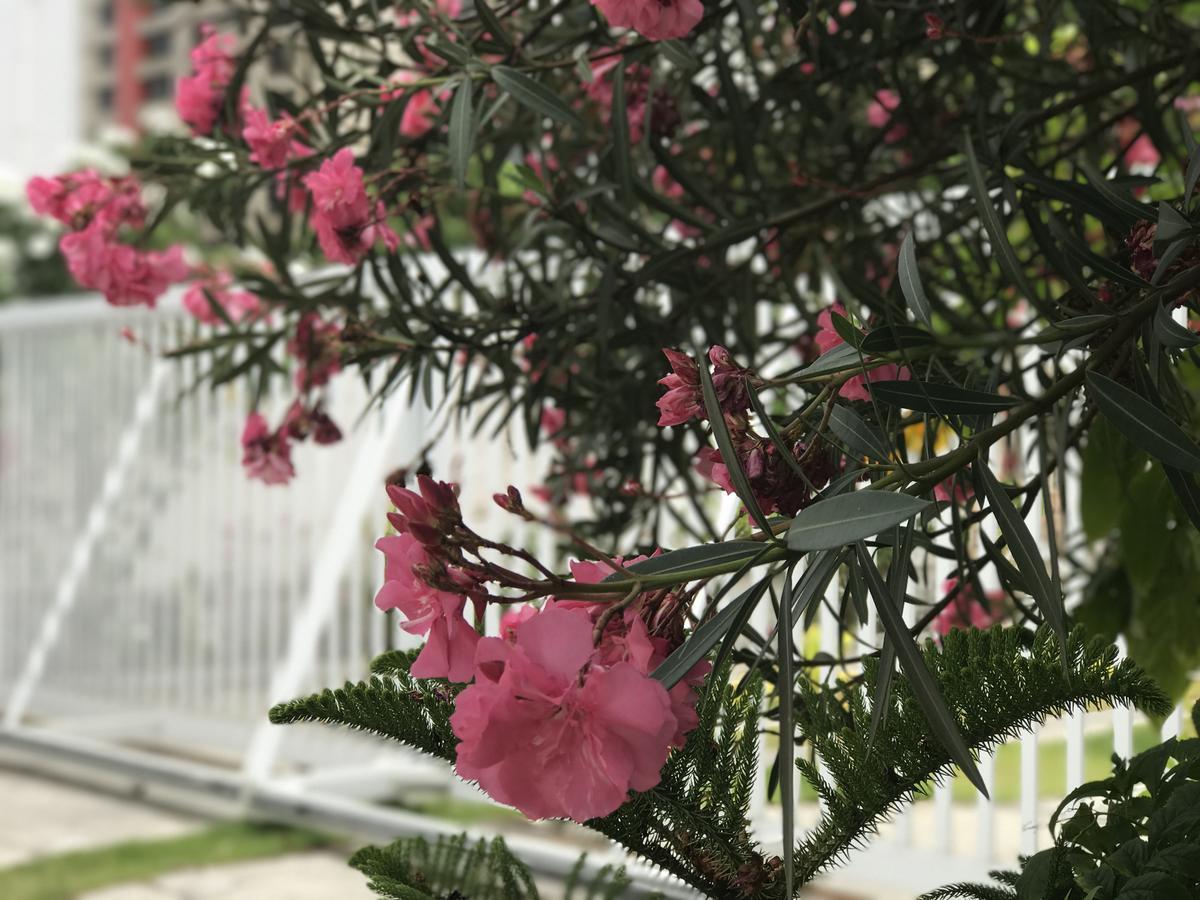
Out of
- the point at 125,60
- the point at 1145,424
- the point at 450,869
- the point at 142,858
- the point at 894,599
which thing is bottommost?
the point at 142,858

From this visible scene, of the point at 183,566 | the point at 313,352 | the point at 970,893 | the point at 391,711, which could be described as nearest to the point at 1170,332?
the point at 970,893

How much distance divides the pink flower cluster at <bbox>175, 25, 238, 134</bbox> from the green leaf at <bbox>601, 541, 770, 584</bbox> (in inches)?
45.8

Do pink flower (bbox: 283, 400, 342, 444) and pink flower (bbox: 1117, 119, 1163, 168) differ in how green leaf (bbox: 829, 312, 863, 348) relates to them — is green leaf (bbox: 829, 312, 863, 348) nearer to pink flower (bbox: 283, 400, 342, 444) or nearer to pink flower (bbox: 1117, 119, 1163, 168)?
pink flower (bbox: 283, 400, 342, 444)

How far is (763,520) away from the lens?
2.38ft

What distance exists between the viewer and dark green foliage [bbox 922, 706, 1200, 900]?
0.81 meters

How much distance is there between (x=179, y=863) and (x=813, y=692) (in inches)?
94.8

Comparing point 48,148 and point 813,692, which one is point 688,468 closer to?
point 813,692

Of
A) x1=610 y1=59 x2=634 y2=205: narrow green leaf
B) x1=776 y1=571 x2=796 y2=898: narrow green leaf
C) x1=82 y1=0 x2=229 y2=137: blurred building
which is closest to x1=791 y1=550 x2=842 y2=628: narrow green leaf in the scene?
x1=776 y1=571 x2=796 y2=898: narrow green leaf

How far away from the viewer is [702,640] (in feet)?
2.46

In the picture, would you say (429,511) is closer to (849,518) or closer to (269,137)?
(849,518)

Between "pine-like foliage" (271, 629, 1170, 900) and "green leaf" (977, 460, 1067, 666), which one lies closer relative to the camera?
"green leaf" (977, 460, 1067, 666)

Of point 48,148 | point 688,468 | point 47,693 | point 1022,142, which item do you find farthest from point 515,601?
point 48,148

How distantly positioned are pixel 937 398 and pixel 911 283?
0.08 m

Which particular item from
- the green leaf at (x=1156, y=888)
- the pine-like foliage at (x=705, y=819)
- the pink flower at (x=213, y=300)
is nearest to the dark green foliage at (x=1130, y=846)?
the green leaf at (x=1156, y=888)
